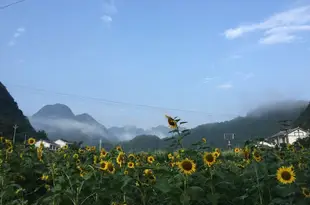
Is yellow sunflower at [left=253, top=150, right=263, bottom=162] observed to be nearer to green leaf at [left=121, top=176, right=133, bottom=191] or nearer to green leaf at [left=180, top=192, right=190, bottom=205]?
green leaf at [left=180, top=192, right=190, bottom=205]

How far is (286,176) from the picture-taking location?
2207mm

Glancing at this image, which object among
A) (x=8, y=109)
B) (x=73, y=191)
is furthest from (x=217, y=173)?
(x=8, y=109)

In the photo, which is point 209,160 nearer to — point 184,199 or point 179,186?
point 179,186

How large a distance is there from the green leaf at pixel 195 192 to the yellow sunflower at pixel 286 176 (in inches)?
21.1

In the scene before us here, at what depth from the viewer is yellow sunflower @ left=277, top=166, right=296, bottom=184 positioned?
2.18m

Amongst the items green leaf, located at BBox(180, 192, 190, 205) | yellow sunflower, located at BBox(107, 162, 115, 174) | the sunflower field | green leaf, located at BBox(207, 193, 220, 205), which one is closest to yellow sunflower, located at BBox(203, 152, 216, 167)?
the sunflower field

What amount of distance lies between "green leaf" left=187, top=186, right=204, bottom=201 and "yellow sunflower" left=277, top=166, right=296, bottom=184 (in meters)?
0.54

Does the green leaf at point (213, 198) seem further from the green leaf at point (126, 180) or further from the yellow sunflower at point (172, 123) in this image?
the yellow sunflower at point (172, 123)

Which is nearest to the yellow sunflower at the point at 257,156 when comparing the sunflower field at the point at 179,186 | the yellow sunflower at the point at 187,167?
the sunflower field at the point at 179,186

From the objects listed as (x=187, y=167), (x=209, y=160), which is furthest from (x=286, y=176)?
(x=187, y=167)

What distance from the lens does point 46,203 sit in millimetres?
2311

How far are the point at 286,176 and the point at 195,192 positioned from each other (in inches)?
24.4

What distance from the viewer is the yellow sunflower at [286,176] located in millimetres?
2184

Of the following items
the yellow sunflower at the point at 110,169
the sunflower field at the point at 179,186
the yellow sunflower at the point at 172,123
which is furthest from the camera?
the yellow sunflower at the point at 172,123
